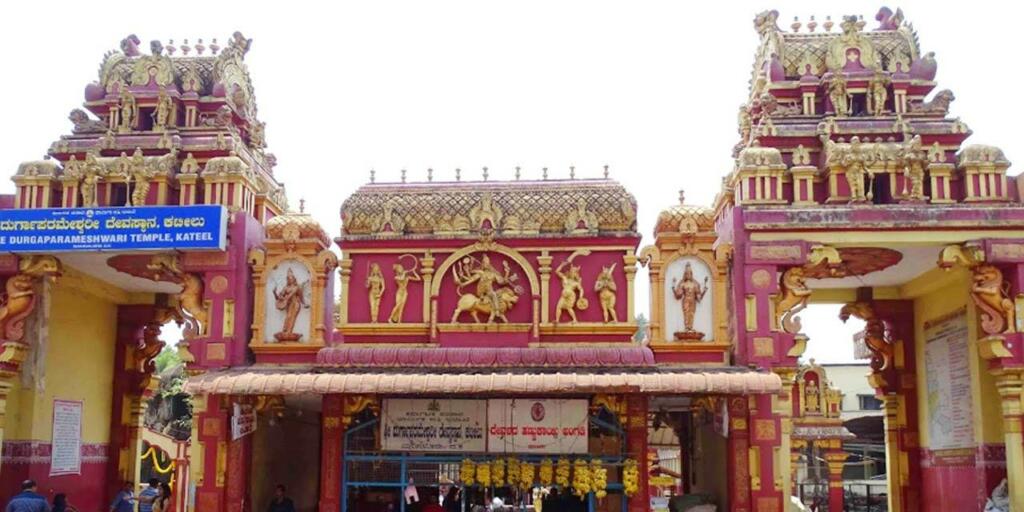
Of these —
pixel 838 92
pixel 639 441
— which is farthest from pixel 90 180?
pixel 838 92

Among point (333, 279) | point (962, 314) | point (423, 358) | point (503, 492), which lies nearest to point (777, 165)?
point (962, 314)

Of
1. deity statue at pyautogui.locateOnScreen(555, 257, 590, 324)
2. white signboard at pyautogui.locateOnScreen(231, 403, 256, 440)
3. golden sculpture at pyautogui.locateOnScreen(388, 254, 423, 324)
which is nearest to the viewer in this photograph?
white signboard at pyautogui.locateOnScreen(231, 403, 256, 440)

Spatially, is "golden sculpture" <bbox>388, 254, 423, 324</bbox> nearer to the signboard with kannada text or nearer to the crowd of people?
the signboard with kannada text

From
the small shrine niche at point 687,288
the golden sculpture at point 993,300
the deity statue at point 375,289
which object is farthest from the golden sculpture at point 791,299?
the deity statue at point 375,289

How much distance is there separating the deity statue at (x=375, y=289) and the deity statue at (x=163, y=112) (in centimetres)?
573

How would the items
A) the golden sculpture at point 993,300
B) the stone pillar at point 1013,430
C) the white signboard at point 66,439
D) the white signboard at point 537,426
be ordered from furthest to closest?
1. the white signboard at point 66,439
2. the white signboard at point 537,426
3. the golden sculpture at point 993,300
4. the stone pillar at point 1013,430

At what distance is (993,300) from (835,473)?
462 inches

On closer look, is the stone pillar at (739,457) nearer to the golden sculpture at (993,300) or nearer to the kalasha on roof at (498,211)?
the kalasha on roof at (498,211)

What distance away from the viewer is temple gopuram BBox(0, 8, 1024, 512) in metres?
16.6

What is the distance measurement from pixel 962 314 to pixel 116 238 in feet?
50.0

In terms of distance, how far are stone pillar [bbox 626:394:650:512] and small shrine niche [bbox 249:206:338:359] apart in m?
5.55

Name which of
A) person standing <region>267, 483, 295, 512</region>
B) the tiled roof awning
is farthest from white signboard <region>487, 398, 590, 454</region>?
person standing <region>267, 483, 295, 512</region>

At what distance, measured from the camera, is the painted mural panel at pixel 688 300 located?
1719 centimetres

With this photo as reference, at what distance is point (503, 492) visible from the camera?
952 inches
